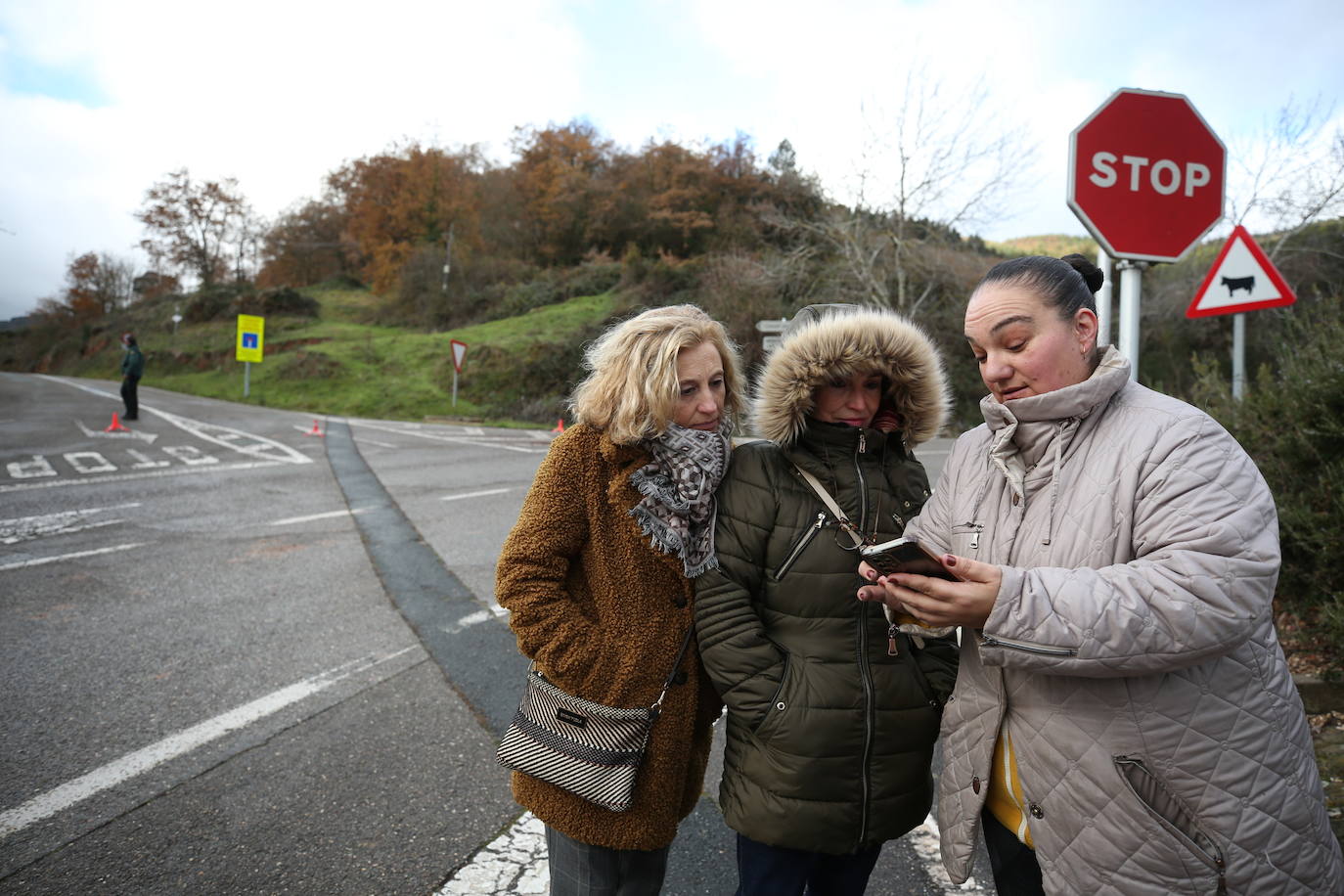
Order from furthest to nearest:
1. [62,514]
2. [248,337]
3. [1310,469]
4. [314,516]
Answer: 1. [248,337]
2. [314,516]
3. [62,514]
4. [1310,469]

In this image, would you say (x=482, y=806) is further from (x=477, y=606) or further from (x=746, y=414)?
(x=477, y=606)

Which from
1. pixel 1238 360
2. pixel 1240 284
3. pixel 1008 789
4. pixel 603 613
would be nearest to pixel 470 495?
pixel 1238 360

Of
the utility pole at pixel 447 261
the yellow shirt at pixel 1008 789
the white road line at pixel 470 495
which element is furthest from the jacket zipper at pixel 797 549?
the utility pole at pixel 447 261

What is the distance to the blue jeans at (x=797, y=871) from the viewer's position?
6.09 feet

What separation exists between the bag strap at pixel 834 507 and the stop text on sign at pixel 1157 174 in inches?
92.7

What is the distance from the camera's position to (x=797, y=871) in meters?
1.87

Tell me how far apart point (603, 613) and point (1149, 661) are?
3.77 feet

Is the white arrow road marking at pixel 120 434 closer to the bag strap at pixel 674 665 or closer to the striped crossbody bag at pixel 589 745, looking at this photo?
the striped crossbody bag at pixel 589 745

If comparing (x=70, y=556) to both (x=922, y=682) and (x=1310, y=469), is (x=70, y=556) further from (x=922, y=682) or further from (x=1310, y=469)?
(x=1310, y=469)

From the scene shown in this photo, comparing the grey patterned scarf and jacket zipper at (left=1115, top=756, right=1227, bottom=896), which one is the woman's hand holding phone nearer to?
jacket zipper at (left=1115, top=756, right=1227, bottom=896)

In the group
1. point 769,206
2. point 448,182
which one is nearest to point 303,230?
point 448,182

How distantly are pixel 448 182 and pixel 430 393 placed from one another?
982 inches

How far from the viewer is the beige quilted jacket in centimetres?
133

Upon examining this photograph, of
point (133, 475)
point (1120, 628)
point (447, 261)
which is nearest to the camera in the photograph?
point (1120, 628)
